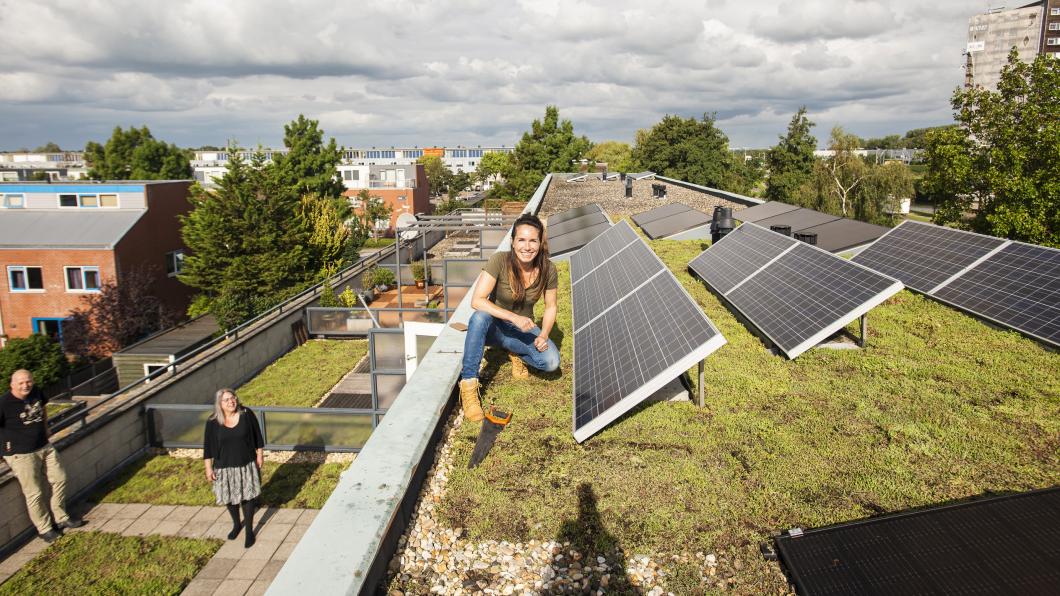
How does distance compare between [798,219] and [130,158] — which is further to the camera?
[130,158]

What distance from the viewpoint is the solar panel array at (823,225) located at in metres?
16.3

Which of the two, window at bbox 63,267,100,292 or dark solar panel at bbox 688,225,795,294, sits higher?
dark solar panel at bbox 688,225,795,294

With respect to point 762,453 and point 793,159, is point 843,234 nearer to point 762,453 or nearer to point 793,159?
point 762,453

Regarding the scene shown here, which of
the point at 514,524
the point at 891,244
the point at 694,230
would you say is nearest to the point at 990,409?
the point at 514,524

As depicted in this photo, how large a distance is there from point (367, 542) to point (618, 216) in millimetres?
25032

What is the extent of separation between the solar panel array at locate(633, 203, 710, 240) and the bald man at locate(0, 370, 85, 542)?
16081mm

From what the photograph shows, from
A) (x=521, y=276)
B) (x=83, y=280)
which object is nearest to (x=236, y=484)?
(x=521, y=276)

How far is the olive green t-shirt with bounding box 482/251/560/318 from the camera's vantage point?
6.25 meters

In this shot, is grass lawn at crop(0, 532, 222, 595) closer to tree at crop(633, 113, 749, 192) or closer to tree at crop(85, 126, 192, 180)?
tree at crop(633, 113, 749, 192)

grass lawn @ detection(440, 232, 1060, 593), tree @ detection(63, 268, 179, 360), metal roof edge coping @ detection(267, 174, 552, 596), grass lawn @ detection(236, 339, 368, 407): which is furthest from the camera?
tree @ detection(63, 268, 179, 360)

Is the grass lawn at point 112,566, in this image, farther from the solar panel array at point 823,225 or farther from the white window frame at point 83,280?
the white window frame at point 83,280

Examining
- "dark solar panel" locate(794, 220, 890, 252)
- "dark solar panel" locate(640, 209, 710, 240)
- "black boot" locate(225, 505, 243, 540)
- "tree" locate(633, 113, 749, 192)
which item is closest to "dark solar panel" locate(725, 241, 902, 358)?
"dark solar panel" locate(794, 220, 890, 252)

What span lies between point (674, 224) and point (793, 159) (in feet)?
227

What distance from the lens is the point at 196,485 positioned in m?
12.6
